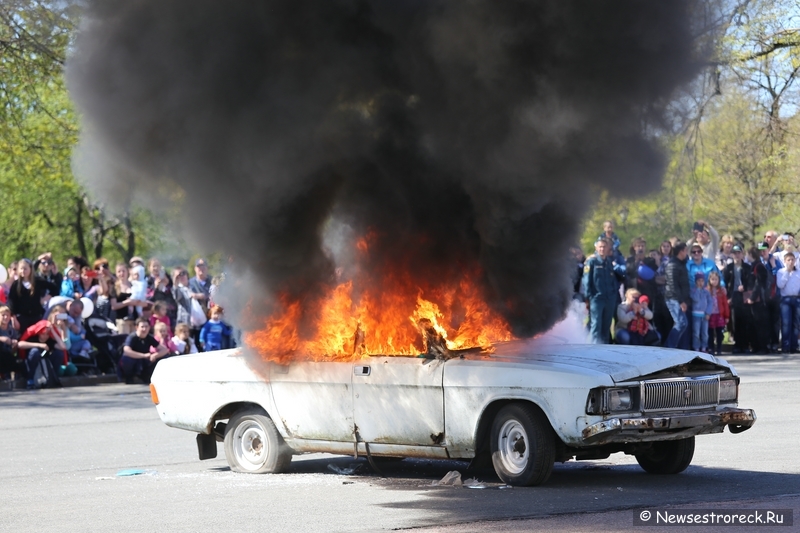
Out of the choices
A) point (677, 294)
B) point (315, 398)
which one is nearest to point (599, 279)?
point (677, 294)

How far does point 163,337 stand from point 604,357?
10.6 meters

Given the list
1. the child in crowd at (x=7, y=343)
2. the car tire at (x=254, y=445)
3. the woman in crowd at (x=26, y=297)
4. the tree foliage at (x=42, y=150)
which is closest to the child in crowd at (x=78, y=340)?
the woman in crowd at (x=26, y=297)

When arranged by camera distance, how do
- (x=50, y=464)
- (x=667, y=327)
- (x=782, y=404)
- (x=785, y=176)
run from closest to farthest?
1. (x=50, y=464)
2. (x=782, y=404)
3. (x=667, y=327)
4. (x=785, y=176)

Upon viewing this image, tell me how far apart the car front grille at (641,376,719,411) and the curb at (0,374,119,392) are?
1157cm

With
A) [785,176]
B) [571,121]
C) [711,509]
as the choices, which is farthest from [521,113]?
[785,176]

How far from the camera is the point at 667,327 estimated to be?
1975cm

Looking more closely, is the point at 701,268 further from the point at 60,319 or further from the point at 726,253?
the point at 60,319

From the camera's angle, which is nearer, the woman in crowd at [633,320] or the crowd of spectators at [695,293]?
the crowd of spectators at [695,293]

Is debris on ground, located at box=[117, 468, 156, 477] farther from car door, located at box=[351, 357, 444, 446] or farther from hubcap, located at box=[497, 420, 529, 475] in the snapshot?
hubcap, located at box=[497, 420, 529, 475]

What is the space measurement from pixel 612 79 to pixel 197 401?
424 cm

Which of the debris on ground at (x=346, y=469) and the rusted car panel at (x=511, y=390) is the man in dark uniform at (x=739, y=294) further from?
the rusted car panel at (x=511, y=390)

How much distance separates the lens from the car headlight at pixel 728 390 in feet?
27.7

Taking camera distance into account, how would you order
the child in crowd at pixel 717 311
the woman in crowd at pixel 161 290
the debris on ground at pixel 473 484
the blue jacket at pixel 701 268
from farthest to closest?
the child in crowd at pixel 717 311
the blue jacket at pixel 701 268
the woman in crowd at pixel 161 290
the debris on ground at pixel 473 484

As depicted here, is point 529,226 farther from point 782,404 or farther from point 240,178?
point 782,404
